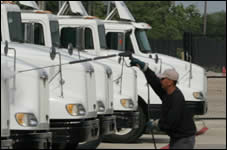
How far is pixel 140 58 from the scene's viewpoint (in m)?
20.1

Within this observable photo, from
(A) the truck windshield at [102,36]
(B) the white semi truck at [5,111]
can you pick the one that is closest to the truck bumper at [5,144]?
(B) the white semi truck at [5,111]

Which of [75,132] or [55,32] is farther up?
[55,32]

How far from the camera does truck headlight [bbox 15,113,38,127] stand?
39.4 ft

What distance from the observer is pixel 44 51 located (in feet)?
49.4

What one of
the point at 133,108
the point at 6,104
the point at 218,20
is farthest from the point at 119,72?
the point at 218,20

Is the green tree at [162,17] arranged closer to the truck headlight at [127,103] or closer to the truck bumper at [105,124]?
the truck headlight at [127,103]

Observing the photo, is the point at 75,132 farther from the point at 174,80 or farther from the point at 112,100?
the point at 174,80

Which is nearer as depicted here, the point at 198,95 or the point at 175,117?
the point at 175,117

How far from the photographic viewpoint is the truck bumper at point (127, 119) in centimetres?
1677

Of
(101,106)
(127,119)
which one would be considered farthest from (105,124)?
(127,119)

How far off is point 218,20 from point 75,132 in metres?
106

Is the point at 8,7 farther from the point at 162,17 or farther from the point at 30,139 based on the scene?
the point at 162,17

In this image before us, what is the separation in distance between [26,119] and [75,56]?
4387 millimetres

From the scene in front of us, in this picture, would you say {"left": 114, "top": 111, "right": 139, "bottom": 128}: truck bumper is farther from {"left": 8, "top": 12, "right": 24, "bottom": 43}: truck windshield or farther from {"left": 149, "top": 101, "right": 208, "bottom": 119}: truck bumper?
{"left": 8, "top": 12, "right": 24, "bottom": 43}: truck windshield
